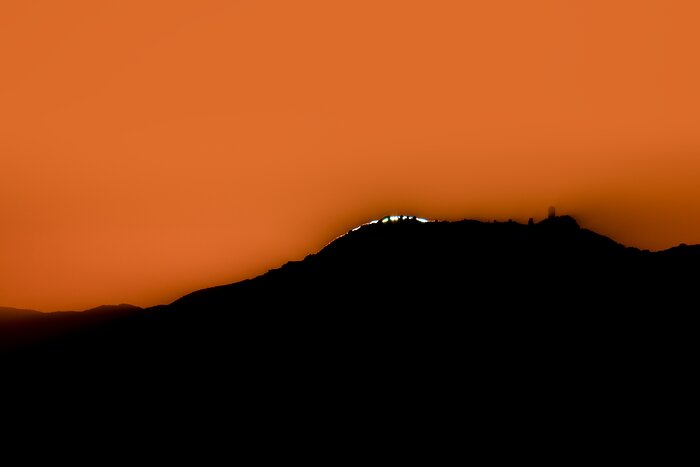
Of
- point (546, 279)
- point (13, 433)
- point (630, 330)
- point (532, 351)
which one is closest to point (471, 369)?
point (532, 351)

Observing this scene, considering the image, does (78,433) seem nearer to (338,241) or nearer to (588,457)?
(588,457)

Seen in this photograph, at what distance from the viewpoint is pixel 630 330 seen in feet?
388

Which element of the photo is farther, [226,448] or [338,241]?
[338,241]

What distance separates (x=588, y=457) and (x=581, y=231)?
76.4m

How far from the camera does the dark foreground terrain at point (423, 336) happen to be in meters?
104

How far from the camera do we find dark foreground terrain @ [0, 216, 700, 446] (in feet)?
343

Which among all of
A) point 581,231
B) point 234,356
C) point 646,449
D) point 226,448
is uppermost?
point 581,231

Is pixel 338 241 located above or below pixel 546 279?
above

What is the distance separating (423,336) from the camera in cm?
12412

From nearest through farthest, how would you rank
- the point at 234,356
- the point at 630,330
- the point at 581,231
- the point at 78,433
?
1. the point at 78,433
2. the point at 630,330
3. the point at 234,356
4. the point at 581,231

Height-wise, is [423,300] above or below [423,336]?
above

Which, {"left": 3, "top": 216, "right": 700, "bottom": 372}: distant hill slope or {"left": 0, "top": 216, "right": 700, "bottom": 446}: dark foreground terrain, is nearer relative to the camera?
{"left": 0, "top": 216, "right": 700, "bottom": 446}: dark foreground terrain

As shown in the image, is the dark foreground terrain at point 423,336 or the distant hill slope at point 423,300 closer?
the dark foreground terrain at point 423,336

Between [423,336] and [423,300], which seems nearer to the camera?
[423,336]
